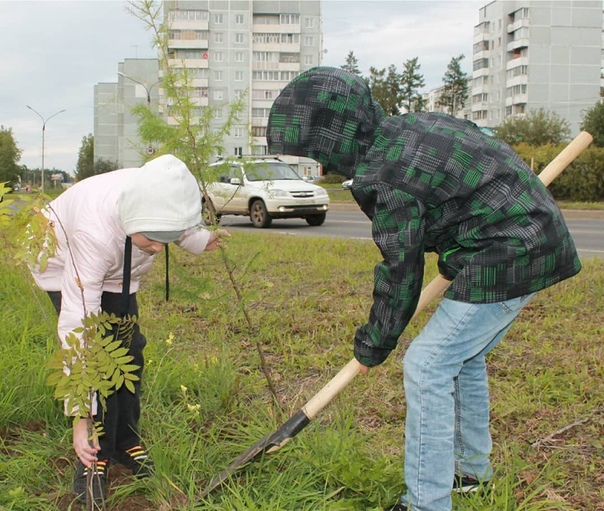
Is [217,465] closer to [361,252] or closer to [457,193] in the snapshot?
[457,193]

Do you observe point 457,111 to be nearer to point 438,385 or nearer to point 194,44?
point 194,44

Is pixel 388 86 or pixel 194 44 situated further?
pixel 194 44

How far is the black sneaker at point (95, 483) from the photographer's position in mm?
2396

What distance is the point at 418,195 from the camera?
6.53 ft

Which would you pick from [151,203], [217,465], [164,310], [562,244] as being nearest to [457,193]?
[562,244]

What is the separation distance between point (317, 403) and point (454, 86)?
252 ft

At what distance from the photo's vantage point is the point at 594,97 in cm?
7525

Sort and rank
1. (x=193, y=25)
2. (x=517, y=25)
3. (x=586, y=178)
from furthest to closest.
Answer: (x=193, y=25) → (x=517, y=25) → (x=586, y=178)

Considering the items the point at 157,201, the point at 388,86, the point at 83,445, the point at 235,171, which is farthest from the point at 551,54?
the point at 83,445

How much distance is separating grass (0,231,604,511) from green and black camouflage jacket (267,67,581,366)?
26.6 inches

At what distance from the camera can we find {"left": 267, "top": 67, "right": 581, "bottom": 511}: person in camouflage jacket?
201 cm

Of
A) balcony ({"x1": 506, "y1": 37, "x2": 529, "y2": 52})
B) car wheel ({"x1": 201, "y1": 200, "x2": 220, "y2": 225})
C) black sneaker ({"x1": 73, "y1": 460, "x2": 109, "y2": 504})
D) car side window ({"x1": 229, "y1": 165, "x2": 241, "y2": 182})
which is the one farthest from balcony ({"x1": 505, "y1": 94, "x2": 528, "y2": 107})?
black sneaker ({"x1": 73, "y1": 460, "x2": 109, "y2": 504})

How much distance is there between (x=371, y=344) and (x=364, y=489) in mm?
566

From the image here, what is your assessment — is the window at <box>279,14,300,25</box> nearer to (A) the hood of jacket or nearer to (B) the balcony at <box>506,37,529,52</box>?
(B) the balcony at <box>506,37,529,52</box>
